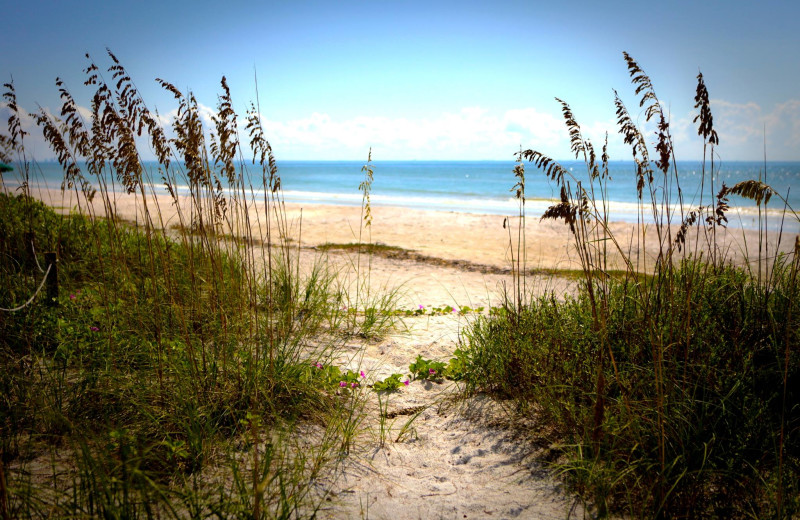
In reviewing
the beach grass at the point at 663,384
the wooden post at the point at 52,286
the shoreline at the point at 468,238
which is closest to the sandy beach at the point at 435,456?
the beach grass at the point at 663,384

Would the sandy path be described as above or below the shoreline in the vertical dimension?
below

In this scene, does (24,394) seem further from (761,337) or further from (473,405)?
(761,337)

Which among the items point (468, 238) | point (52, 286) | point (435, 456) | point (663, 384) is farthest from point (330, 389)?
point (468, 238)

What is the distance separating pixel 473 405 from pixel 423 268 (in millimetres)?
4949

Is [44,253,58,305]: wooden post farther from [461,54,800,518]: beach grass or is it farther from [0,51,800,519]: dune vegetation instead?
[461,54,800,518]: beach grass

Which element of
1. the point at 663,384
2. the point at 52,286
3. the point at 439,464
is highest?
the point at 52,286

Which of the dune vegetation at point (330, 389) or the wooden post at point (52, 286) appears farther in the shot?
the wooden post at point (52, 286)

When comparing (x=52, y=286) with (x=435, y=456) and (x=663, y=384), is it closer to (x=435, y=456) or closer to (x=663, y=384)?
(x=435, y=456)

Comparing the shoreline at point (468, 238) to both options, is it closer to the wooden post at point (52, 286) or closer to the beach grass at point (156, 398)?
the wooden post at point (52, 286)

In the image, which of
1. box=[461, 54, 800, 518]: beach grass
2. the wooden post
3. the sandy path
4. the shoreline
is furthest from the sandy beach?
the shoreline

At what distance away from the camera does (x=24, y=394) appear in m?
2.68

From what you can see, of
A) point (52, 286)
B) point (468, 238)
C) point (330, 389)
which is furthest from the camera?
point (468, 238)

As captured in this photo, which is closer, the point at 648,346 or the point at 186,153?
the point at 648,346

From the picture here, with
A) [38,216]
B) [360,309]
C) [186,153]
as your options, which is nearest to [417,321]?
[360,309]
